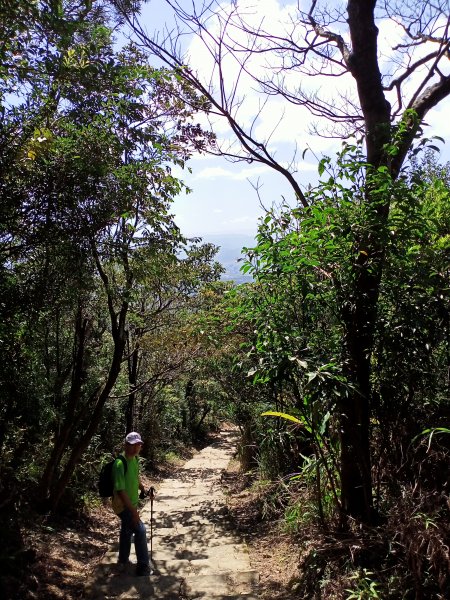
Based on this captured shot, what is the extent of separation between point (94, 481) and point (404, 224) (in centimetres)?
689

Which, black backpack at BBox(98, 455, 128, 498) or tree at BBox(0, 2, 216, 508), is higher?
tree at BBox(0, 2, 216, 508)

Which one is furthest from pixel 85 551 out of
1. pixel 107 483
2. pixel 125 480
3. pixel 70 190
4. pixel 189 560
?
pixel 70 190

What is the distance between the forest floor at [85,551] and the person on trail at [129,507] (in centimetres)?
59

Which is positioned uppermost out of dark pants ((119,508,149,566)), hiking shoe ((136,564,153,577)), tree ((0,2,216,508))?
tree ((0,2,216,508))

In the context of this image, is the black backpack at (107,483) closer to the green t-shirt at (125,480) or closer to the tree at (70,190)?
the green t-shirt at (125,480)

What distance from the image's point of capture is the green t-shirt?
5203mm

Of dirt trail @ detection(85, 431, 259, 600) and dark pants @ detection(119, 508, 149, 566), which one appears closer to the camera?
dirt trail @ detection(85, 431, 259, 600)

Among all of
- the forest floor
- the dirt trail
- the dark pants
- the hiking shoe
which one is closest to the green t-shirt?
the dark pants

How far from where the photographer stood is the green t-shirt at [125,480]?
205 inches

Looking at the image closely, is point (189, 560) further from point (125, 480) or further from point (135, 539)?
point (125, 480)

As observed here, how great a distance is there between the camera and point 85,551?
6375 mm

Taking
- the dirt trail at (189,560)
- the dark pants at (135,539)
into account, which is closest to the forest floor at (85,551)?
the dirt trail at (189,560)

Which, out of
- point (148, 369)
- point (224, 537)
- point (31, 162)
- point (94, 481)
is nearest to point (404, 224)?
point (31, 162)

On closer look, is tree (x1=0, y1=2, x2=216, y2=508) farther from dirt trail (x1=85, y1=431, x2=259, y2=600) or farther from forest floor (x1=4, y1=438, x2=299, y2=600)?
dirt trail (x1=85, y1=431, x2=259, y2=600)
